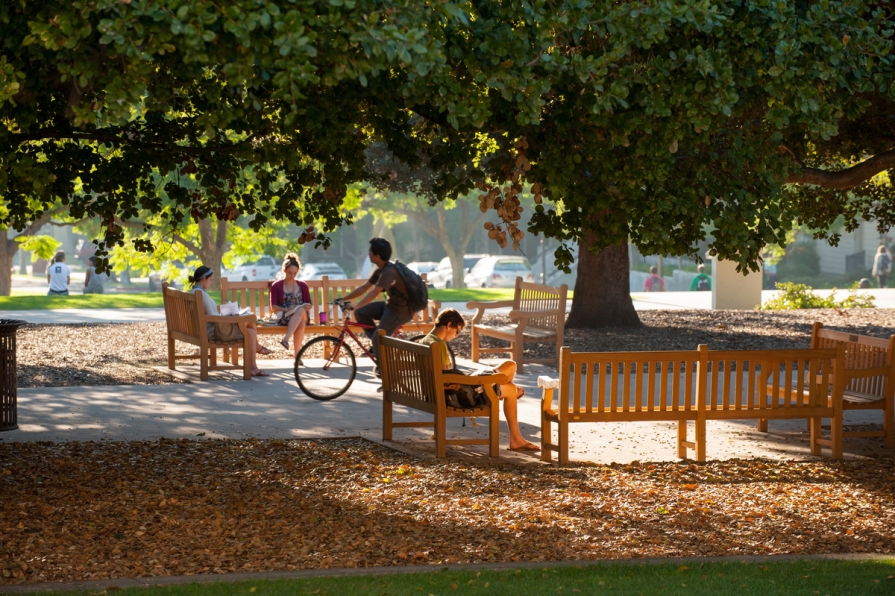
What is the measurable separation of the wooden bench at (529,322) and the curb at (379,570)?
22.7 ft

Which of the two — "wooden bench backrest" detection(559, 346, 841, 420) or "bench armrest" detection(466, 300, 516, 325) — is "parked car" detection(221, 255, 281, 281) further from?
"wooden bench backrest" detection(559, 346, 841, 420)

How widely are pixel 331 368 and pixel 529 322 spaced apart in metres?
2.82

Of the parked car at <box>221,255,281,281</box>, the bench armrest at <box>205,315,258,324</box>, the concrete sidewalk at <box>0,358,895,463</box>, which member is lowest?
the concrete sidewalk at <box>0,358,895,463</box>

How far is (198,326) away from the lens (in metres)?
12.0

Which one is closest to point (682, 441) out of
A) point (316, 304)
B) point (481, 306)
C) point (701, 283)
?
point (481, 306)

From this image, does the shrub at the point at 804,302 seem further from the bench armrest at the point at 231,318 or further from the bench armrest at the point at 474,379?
the bench armrest at the point at 474,379

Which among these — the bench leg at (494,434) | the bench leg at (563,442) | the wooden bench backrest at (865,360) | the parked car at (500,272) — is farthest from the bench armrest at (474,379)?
→ the parked car at (500,272)

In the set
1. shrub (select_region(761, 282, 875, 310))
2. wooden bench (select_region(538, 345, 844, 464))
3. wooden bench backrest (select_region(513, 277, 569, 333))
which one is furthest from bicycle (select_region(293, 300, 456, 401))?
shrub (select_region(761, 282, 875, 310))

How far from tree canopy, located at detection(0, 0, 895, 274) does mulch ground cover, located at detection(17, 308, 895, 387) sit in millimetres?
5186

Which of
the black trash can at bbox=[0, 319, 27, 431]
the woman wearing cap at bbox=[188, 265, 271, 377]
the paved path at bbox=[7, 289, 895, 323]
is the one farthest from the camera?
the paved path at bbox=[7, 289, 895, 323]

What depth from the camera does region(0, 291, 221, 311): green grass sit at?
23.4 m

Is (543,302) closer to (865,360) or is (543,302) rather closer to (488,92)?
(865,360)

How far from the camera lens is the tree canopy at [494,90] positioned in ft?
13.8

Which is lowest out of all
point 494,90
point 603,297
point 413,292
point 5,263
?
point 603,297
